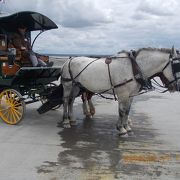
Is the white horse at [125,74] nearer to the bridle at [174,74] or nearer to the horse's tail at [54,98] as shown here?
the bridle at [174,74]

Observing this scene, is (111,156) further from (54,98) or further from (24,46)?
(24,46)

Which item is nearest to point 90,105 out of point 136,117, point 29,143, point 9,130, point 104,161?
Result: point 136,117

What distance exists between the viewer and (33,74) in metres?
10.0

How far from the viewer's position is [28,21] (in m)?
10.8

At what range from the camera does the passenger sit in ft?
34.1

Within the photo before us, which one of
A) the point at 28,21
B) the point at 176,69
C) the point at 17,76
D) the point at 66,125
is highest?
the point at 28,21

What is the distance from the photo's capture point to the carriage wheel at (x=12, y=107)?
9.38 meters

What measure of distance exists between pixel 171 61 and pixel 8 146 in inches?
138

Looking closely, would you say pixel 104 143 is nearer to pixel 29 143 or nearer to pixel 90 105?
pixel 29 143

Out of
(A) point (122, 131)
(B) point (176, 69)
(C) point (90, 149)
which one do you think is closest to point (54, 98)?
(A) point (122, 131)

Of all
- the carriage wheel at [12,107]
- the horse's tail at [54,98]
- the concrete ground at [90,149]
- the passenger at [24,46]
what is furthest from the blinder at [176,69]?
the passenger at [24,46]

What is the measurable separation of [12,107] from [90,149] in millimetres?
2829

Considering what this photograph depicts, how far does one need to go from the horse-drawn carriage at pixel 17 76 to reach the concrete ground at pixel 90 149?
0.44 m

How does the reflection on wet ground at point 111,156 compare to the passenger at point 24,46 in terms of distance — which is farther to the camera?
the passenger at point 24,46
